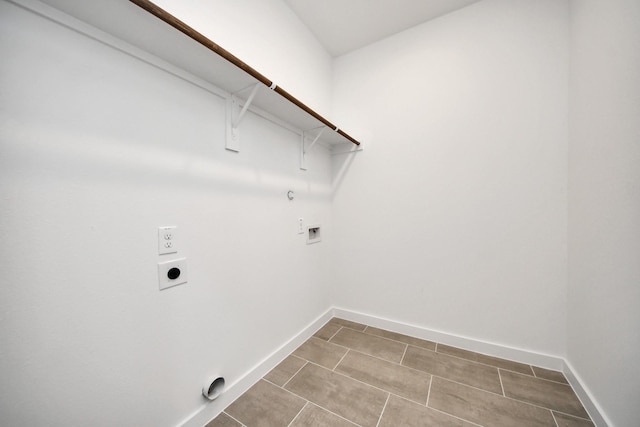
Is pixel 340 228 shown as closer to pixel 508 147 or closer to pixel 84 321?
pixel 508 147

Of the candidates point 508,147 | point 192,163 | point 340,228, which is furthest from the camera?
point 340,228

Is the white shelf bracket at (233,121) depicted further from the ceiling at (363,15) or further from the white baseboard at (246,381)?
the white baseboard at (246,381)

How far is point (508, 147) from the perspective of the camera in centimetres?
154

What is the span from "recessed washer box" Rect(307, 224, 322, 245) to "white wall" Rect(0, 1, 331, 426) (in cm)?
66

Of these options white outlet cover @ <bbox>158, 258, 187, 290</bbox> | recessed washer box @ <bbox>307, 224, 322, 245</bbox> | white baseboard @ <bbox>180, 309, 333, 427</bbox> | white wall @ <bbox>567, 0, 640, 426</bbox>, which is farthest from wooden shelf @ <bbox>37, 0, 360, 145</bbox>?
white baseboard @ <bbox>180, 309, 333, 427</bbox>

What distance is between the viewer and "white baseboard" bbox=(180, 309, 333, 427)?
3.53ft

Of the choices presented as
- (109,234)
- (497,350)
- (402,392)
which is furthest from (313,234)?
(497,350)

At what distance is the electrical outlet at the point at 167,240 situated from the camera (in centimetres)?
94

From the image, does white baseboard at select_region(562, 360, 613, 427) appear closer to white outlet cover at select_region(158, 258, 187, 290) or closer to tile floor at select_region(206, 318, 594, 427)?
tile floor at select_region(206, 318, 594, 427)

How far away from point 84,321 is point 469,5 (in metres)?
2.94

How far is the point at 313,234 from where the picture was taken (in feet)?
6.57

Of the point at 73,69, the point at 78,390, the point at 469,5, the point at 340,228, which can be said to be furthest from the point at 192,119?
the point at 469,5

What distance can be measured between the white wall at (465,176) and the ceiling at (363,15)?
0.09 metres

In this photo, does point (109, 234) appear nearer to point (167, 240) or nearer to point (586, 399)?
point (167, 240)
